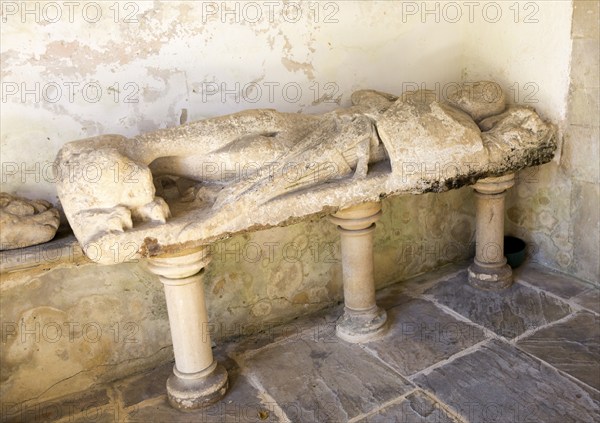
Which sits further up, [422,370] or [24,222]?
[24,222]

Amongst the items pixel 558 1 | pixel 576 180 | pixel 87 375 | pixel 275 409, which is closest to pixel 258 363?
pixel 275 409

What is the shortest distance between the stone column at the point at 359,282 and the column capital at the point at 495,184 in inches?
35.6

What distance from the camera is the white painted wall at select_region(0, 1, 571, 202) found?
2871 mm

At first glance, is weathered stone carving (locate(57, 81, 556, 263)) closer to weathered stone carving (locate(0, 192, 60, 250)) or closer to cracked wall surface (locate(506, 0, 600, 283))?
weathered stone carving (locate(0, 192, 60, 250))

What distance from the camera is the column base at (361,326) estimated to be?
138 inches

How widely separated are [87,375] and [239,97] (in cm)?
181

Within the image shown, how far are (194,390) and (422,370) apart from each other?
125 centimetres

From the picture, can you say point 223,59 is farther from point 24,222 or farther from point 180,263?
point 24,222

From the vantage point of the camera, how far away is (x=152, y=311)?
10.9 feet

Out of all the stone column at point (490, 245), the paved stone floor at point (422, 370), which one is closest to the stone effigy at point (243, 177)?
the paved stone floor at point (422, 370)

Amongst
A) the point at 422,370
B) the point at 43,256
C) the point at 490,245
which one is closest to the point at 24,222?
the point at 43,256

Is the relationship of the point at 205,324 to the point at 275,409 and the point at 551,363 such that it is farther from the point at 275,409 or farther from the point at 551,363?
the point at 551,363

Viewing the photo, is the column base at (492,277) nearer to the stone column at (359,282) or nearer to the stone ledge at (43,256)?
the stone column at (359,282)

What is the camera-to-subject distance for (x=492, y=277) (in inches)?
157
